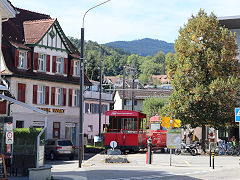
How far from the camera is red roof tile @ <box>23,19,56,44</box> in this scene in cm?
4600

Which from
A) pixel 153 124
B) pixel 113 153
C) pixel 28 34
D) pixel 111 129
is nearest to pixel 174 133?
pixel 113 153

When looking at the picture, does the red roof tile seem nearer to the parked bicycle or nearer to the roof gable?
the roof gable

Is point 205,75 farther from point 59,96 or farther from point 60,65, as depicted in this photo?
point 60,65

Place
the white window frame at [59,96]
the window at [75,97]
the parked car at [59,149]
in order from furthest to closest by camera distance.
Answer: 1. the window at [75,97]
2. the white window frame at [59,96]
3. the parked car at [59,149]

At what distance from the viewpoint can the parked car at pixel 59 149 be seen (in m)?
37.2

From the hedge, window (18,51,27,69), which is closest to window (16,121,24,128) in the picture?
window (18,51,27,69)

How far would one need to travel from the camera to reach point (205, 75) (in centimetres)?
4166

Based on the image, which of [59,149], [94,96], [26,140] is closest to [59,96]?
[59,149]

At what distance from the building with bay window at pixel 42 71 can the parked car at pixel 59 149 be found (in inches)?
237

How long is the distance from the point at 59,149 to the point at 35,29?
14313mm

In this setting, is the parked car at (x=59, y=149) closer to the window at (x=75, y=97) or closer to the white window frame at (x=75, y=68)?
the window at (x=75, y=97)

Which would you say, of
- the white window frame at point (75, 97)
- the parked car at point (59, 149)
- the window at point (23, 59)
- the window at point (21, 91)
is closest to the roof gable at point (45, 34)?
the window at point (23, 59)

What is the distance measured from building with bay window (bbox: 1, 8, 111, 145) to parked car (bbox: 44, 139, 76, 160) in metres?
6.02

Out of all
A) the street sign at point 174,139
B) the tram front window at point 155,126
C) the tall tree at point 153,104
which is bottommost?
the street sign at point 174,139
